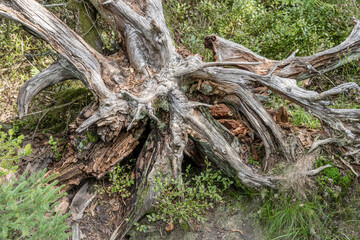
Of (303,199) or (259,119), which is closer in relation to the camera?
(303,199)

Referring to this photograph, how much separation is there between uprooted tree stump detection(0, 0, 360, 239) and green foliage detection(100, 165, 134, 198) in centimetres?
12

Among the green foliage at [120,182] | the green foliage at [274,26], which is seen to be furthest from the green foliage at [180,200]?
the green foliage at [274,26]

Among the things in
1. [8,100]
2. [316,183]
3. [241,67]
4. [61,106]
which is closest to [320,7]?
[241,67]

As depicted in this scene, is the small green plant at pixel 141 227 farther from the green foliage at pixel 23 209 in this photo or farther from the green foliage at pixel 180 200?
the green foliage at pixel 23 209

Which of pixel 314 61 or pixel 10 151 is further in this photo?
pixel 314 61

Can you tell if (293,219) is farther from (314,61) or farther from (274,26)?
(274,26)

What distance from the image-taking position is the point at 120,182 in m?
4.11

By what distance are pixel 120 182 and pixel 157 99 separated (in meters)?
1.34

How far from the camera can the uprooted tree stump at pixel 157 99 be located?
3740 millimetres

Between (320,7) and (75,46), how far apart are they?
4876mm

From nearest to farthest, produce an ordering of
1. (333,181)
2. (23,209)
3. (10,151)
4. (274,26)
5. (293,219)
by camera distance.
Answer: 1. (23,209)
2. (10,151)
3. (293,219)
4. (333,181)
5. (274,26)

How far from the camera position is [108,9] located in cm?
433

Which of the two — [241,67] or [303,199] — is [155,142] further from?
[303,199]

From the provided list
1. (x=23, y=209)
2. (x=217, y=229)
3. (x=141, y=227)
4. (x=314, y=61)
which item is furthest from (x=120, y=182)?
(x=314, y=61)
